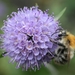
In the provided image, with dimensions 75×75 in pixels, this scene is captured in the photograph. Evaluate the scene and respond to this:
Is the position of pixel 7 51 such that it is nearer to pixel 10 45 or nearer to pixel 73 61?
pixel 10 45

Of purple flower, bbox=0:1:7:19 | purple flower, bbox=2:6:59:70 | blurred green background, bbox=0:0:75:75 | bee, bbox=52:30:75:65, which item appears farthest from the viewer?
purple flower, bbox=0:1:7:19

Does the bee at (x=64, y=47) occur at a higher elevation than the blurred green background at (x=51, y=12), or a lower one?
lower

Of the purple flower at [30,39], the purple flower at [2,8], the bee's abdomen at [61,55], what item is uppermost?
the purple flower at [2,8]

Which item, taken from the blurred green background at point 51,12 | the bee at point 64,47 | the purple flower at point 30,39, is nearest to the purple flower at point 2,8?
the blurred green background at point 51,12

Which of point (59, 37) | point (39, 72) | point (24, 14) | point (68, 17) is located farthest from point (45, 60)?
point (68, 17)

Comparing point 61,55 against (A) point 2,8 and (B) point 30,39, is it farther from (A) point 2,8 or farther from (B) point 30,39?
(A) point 2,8

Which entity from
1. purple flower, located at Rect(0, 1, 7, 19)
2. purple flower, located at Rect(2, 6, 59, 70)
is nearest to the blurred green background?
purple flower, located at Rect(0, 1, 7, 19)

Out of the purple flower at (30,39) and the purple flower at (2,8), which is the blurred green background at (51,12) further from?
the purple flower at (30,39)

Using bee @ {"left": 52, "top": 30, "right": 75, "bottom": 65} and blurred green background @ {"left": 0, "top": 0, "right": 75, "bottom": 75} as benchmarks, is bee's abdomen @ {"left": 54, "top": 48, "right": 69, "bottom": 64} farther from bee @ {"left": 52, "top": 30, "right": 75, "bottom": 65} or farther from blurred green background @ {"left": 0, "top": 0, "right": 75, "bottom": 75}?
blurred green background @ {"left": 0, "top": 0, "right": 75, "bottom": 75}
